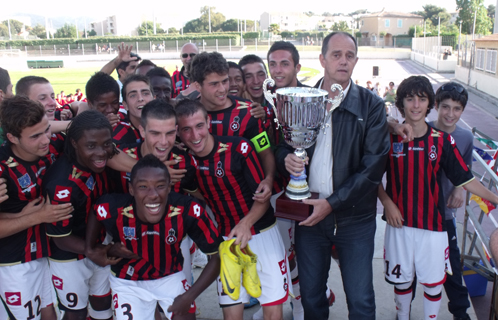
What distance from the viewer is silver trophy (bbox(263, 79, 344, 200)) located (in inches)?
119

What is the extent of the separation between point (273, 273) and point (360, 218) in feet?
2.66

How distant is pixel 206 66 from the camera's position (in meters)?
3.56

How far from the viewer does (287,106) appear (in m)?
3.15

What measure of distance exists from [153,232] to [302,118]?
136cm

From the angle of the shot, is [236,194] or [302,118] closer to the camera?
[302,118]

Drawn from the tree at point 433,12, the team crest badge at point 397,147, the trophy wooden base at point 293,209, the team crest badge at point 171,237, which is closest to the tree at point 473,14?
the tree at point 433,12

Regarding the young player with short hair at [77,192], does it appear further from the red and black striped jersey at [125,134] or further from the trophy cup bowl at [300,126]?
the trophy cup bowl at [300,126]

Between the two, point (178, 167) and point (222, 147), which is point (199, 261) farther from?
point (222, 147)

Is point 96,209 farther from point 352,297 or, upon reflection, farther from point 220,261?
point 352,297

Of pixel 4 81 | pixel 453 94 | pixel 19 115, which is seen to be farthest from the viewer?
pixel 4 81

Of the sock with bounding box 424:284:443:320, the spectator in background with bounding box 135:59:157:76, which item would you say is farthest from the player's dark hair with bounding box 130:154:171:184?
the spectator in background with bounding box 135:59:157:76

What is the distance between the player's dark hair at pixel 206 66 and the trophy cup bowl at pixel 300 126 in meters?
0.67

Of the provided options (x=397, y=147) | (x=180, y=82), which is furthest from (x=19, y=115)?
(x=180, y=82)

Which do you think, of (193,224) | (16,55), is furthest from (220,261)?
(16,55)
